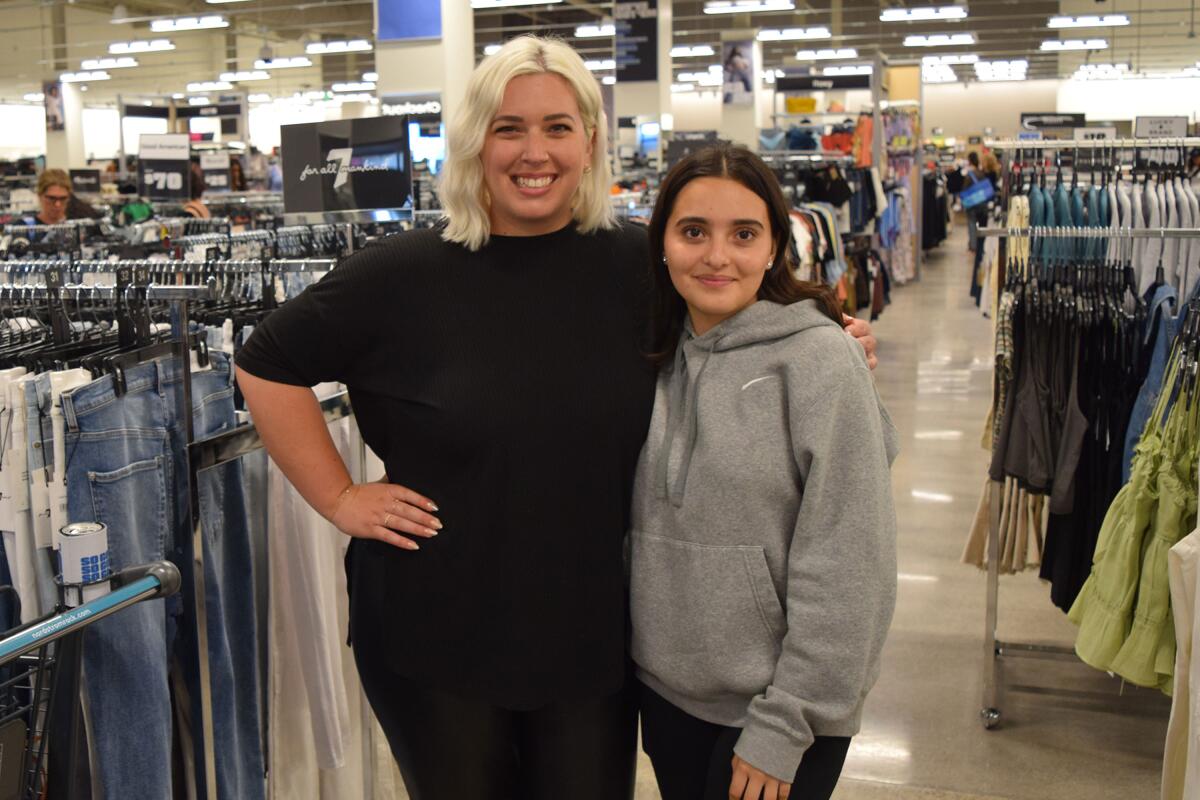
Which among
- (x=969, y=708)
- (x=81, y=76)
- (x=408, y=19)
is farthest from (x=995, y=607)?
(x=81, y=76)

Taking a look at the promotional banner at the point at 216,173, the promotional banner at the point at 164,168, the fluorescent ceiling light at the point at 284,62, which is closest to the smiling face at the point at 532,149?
the promotional banner at the point at 164,168

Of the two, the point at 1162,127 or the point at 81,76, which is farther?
the point at 81,76

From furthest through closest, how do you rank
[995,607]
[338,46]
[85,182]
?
[338,46] → [85,182] → [995,607]

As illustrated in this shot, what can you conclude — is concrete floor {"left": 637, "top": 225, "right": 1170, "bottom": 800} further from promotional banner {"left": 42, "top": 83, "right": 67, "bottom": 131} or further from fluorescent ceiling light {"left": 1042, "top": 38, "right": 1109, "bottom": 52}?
promotional banner {"left": 42, "top": 83, "right": 67, "bottom": 131}

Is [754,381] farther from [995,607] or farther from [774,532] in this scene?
[995,607]

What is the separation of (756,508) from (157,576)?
2.60 feet

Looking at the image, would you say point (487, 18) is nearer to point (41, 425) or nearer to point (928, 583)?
point (928, 583)

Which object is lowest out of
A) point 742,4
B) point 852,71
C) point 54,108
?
point 852,71

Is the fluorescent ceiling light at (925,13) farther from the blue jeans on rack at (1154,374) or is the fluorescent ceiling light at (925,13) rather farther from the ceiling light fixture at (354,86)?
the blue jeans on rack at (1154,374)

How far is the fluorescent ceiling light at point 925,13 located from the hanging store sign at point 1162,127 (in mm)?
14466

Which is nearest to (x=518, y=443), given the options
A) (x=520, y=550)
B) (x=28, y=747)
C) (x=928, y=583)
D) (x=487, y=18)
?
(x=520, y=550)

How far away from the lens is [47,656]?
152cm

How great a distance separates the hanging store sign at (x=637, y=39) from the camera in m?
14.1

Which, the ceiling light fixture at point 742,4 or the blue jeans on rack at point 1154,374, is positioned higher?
the ceiling light fixture at point 742,4
